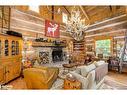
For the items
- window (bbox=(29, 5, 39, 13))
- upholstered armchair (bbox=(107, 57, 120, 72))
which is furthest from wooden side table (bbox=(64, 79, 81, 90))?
window (bbox=(29, 5, 39, 13))

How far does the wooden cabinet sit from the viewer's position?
4.14 m

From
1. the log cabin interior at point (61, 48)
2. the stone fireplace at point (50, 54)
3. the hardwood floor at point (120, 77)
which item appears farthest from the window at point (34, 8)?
the hardwood floor at point (120, 77)

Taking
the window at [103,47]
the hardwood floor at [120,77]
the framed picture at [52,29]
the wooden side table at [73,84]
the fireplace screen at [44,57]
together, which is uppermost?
the framed picture at [52,29]

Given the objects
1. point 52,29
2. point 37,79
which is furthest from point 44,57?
point 37,79

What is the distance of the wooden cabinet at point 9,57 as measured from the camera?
163 inches

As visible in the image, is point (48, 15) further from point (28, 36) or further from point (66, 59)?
point (66, 59)

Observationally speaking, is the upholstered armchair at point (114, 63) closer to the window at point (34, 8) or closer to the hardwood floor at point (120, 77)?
the hardwood floor at point (120, 77)

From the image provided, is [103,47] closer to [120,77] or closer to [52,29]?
[120,77]

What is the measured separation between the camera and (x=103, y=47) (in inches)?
298

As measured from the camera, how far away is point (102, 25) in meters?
7.64

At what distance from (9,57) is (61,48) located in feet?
15.6

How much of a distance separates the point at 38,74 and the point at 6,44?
1826mm

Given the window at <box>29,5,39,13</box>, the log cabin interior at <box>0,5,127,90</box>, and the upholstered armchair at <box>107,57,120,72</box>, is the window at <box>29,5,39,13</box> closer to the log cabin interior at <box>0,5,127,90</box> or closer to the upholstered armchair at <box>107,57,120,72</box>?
the log cabin interior at <box>0,5,127,90</box>
